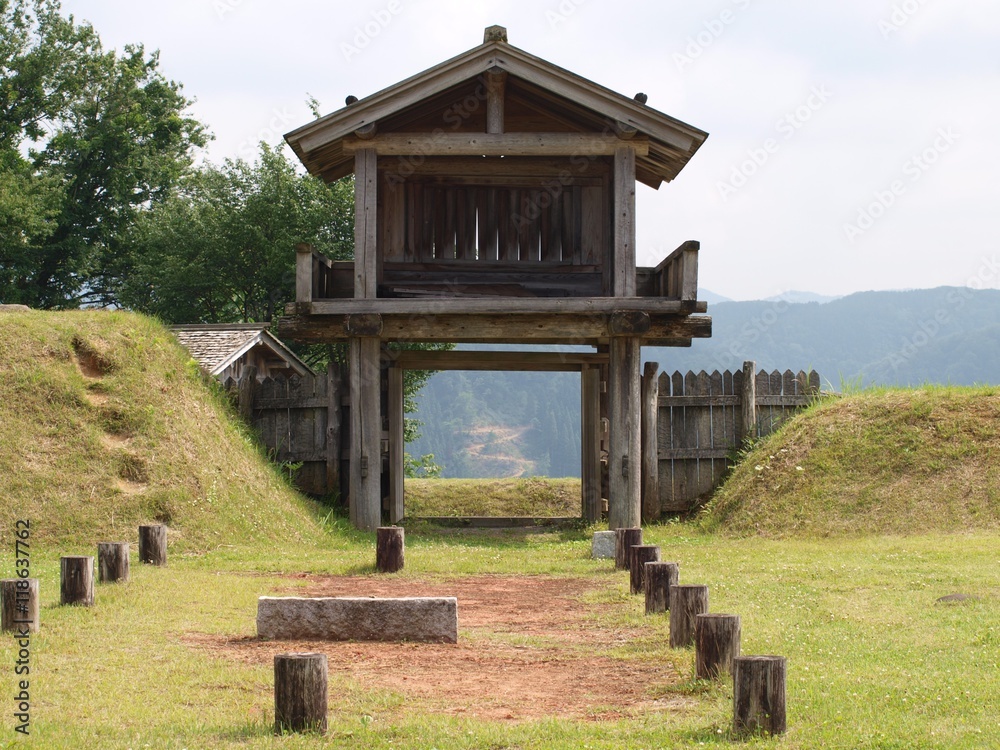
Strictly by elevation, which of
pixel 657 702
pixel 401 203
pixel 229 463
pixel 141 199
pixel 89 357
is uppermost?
pixel 141 199

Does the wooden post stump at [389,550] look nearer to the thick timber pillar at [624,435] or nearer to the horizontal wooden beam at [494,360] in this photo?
the thick timber pillar at [624,435]

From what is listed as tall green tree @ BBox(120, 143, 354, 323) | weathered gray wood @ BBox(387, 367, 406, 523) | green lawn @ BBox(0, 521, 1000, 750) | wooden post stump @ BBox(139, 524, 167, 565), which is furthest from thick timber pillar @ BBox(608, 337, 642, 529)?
tall green tree @ BBox(120, 143, 354, 323)

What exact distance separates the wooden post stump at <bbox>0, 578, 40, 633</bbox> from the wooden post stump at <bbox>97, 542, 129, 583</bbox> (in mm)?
2790

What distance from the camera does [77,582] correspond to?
39.1 ft

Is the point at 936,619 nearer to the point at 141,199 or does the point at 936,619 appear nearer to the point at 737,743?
the point at 737,743

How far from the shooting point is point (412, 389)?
131ft

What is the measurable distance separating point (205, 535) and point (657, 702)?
36.3ft

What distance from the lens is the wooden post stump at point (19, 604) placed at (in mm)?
10484

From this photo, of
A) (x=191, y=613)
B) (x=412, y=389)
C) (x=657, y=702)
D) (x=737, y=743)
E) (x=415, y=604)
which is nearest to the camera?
(x=737, y=743)

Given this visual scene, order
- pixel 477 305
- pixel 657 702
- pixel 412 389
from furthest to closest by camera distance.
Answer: pixel 412 389 < pixel 477 305 < pixel 657 702

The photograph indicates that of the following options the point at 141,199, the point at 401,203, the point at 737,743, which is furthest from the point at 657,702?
the point at 141,199

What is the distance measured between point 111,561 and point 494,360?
12.2m

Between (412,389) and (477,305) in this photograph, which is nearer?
(477,305)

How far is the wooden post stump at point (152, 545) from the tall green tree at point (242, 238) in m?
22.1
